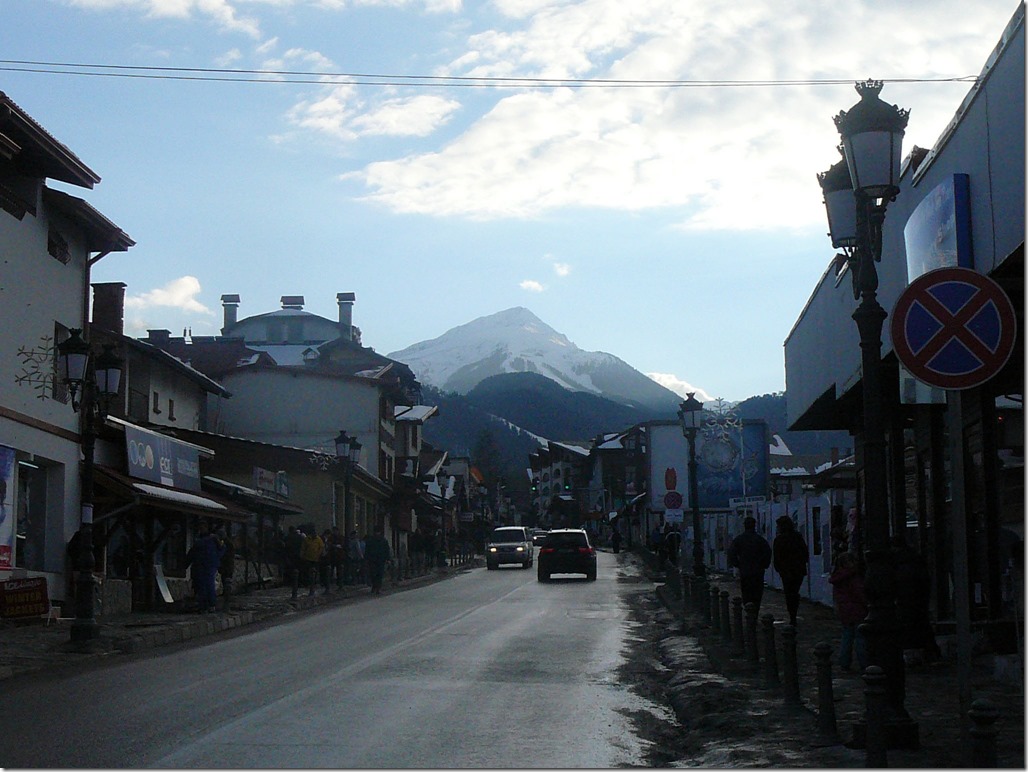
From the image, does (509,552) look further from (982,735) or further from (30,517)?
(982,735)

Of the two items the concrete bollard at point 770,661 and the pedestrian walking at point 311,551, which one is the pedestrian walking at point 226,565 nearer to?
the pedestrian walking at point 311,551

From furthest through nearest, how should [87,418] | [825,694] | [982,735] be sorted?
1. [87,418]
2. [825,694]
3. [982,735]

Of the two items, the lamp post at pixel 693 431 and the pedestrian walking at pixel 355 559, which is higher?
the lamp post at pixel 693 431

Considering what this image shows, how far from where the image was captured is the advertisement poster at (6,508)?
22.8 m

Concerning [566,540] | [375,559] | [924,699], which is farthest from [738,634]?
[566,540]

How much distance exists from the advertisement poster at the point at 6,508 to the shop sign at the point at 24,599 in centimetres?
119

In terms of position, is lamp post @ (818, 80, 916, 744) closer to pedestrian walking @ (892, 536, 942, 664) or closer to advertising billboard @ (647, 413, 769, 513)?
pedestrian walking @ (892, 536, 942, 664)

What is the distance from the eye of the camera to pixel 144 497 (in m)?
25.2

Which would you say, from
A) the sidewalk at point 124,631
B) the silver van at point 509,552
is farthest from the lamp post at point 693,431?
the silver van at point 509,552

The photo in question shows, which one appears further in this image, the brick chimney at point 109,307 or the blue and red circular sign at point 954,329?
the brick chimney at point 109,307

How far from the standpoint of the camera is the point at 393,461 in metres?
70.8

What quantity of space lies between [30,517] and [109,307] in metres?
14.8

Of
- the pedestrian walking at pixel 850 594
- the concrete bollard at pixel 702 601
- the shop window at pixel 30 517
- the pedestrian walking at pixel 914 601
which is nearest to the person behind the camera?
the pedestrian walking at pixel 914 601

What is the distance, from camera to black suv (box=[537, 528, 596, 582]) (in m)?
43.2
